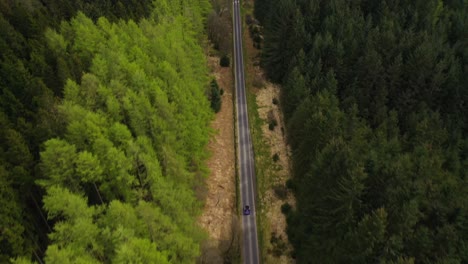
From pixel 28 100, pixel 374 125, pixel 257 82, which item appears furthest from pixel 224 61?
pixel 28 100

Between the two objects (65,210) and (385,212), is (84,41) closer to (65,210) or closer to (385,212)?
(65,210)

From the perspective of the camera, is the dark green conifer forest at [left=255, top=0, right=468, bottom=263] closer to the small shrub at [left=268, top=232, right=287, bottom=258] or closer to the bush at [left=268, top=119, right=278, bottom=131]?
the small shrub at [left=268, top=232, right=287, bottom=258]

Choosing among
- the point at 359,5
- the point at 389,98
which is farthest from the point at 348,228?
the point at 359,5

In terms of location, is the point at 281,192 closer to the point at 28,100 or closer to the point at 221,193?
the point at 221,193

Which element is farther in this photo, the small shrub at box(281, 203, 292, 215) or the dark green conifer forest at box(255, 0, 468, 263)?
the small shrub at box(281, 203, 292, 215)

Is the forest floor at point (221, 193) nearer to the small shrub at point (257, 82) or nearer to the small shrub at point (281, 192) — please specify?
the small shrub at point (281, 192)

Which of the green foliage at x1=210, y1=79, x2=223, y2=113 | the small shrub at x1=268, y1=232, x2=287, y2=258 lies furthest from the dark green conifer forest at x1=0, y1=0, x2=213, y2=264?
the small shrub at x1=268, y1=232, x2=287, y2=258
